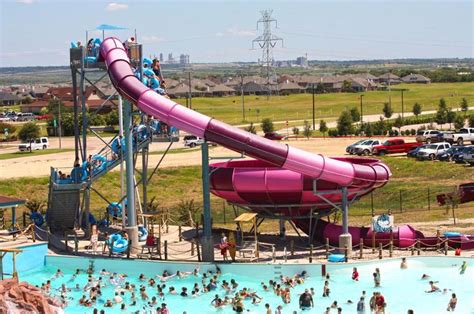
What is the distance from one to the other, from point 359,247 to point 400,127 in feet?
194

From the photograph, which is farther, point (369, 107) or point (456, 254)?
point (369, 107)

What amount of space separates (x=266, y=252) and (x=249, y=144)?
15.5 ft

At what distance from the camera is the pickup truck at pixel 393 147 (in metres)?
71.4

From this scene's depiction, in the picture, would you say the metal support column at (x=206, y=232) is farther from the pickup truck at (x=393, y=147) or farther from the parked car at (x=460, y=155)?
the pickup truck at (x=393, y=147)

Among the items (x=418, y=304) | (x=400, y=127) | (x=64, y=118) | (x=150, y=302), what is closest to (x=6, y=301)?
(x=150, y=302)

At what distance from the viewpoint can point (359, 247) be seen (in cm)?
3641

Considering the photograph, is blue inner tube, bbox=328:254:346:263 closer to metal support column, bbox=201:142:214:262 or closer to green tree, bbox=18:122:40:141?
metal support column, bbox=201:142:214:262

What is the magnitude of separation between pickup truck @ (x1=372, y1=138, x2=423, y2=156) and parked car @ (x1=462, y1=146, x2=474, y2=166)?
8246 millimetres

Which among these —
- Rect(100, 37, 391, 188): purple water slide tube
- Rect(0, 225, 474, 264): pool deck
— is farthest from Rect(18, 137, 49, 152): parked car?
Rect(100, 37, 391, 188): purple water slide tube

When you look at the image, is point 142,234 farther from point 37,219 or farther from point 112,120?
point 112,120

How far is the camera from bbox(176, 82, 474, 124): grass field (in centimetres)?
12531

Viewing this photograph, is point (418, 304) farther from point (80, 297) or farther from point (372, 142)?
point (372, 142)

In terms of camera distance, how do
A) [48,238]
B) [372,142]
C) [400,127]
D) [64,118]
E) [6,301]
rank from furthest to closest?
[64,118] < [400,127] < [372,142] < [48,238] < [6,301]

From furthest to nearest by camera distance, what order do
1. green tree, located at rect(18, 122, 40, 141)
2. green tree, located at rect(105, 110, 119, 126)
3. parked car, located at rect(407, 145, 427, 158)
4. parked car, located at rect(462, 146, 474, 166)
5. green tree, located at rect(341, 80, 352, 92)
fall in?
green tree, located at rect(341, 80, 352, 92) < green tree, located at rect(105, 110, 119, 126) < green tree, located at rect(18, 122, 40, 141) < parked car, located at rect(407, 145, 427, 158) < parked car, located at rect(462, 146, 474, 166)
